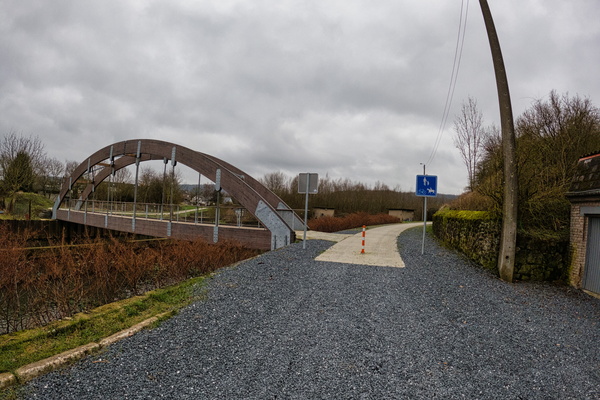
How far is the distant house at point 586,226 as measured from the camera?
24.3ft

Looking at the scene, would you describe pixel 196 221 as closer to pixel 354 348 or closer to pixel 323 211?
pixel 354 348

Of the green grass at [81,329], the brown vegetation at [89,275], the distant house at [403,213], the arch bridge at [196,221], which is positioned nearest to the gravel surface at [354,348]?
the green grass at [81,329]

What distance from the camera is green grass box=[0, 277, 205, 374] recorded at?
3.82m

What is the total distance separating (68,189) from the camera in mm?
29172

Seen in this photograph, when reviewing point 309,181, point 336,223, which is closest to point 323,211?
point 336,223

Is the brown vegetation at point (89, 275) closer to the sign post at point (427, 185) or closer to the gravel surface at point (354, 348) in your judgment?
A: the gravel surface at point (354, 348)

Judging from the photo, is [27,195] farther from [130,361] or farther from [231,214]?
[130,361]

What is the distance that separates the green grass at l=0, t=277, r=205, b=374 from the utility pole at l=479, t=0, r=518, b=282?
23.9 feet

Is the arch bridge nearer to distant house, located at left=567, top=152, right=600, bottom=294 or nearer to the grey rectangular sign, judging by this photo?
the grey rectangular sign

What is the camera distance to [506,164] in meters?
8.09

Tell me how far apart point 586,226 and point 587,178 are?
1.21 metres

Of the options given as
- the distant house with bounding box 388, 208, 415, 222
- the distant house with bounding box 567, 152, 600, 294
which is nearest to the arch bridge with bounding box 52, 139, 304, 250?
the distant house with bounding box 567, 152, 600, 294

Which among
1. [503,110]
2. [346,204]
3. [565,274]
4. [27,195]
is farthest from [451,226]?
[27,195]

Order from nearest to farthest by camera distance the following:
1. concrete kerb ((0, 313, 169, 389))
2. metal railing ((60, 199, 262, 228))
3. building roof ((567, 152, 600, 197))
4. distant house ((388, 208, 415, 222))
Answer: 1. concrete kerb ((0, 313, 169, 389))
2. building roof ((567, 152, 600, 197))
3. metal railing ((60, 199, 262, 228))
4. distant house ((388, 208, 415, 222))
